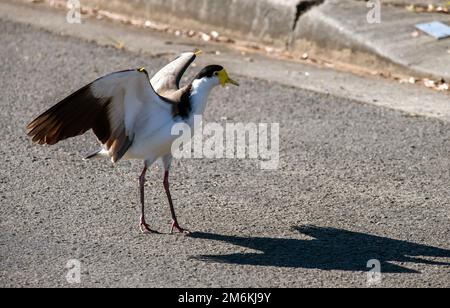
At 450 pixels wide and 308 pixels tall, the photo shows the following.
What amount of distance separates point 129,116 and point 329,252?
146cm

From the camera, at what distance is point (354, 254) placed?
573 cm

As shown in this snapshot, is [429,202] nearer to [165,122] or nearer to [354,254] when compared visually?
[354,254]

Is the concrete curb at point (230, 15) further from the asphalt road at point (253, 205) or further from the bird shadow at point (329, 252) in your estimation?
the bird shadow at point (329, 252)

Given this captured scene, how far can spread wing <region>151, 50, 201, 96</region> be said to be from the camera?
6.68 meters

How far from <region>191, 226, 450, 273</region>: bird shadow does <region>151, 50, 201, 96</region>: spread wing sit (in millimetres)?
1131

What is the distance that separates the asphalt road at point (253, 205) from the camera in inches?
218

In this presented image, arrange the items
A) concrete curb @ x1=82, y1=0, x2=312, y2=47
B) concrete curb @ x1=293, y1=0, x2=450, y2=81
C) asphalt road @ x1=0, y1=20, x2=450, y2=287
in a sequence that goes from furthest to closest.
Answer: concrete curb @ x1=82, y1=0, x2=312, y2=47
concrete curb @ x1=293, y1=0, x2=450, y2=81
asphalt road @ x1=0, y1=20, x2=450, y2=287

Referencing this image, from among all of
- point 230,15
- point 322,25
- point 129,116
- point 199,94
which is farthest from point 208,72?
point 230,15

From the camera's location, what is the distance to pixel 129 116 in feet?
20.1

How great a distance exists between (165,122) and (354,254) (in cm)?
138

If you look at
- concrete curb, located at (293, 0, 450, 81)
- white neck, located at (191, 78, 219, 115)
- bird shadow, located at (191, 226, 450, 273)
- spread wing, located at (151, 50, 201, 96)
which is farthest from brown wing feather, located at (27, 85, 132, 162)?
concrete curb, located at (293, 0, 450, 81)

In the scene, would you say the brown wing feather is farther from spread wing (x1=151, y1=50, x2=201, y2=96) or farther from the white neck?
spread wing (x1=151, y1=50, x2=201, y2=96)

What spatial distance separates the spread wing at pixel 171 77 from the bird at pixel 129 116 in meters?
0.39

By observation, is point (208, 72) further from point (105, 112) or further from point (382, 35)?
point (382, 35)
